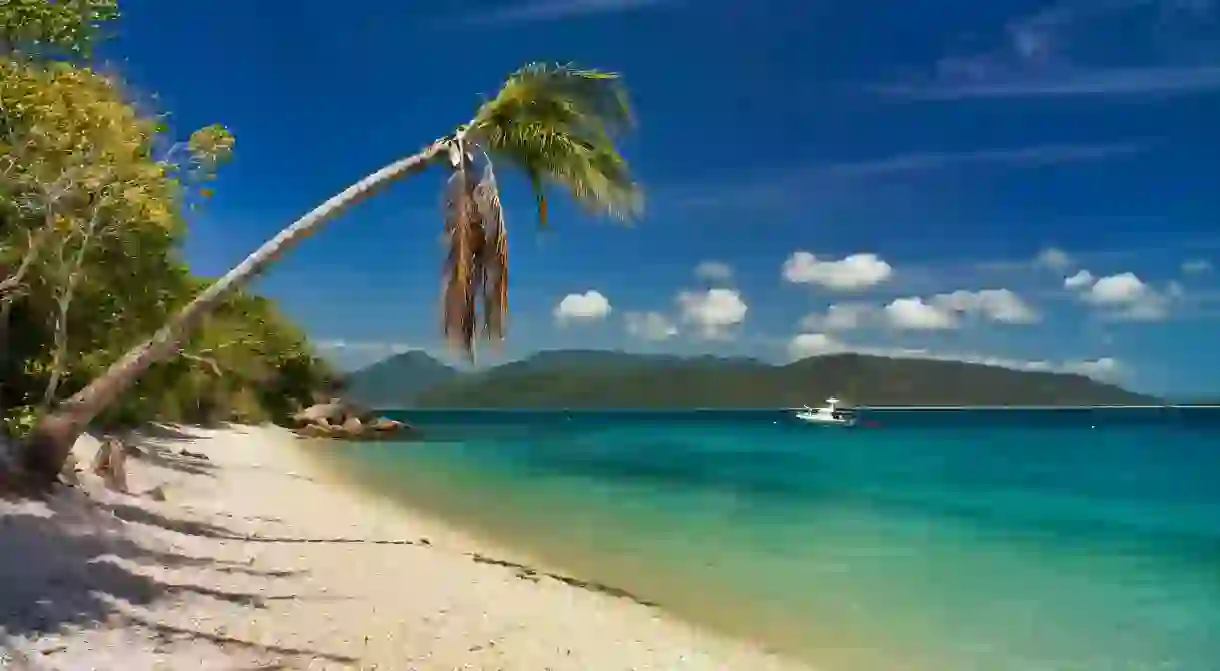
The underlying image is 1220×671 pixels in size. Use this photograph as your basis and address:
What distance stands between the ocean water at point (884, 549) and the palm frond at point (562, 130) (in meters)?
4.22

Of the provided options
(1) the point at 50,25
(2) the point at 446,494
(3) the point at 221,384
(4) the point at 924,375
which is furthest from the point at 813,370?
(1) the point at 50,25

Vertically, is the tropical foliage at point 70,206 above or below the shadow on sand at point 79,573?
above

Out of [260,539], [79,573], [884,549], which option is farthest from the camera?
[884,549]

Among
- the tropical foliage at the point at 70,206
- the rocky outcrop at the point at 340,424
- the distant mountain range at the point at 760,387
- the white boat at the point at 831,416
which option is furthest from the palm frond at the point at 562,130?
the distant mountain range at the point at 760,387

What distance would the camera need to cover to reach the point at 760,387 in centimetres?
18588

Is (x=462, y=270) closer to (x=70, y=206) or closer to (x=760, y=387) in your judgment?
(x=70, y=206)

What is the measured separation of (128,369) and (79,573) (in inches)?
109

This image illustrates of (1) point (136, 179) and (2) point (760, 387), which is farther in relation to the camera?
(2) point (760, 387)

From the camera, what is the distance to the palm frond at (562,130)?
31.9ft

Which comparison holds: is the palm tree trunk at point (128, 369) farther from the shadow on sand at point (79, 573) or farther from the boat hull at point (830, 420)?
the boat hull at point (830, 420)

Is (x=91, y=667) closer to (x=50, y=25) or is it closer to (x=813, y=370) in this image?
(x=50, y=25)

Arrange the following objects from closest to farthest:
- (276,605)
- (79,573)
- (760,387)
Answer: (79,573) < (276,605) < (760,387)

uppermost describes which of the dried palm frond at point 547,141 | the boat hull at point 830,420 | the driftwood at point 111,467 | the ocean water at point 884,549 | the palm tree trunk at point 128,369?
the dried palm frond at point 547,141

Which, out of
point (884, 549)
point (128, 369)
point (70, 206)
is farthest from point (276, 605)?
point (884, 549)
